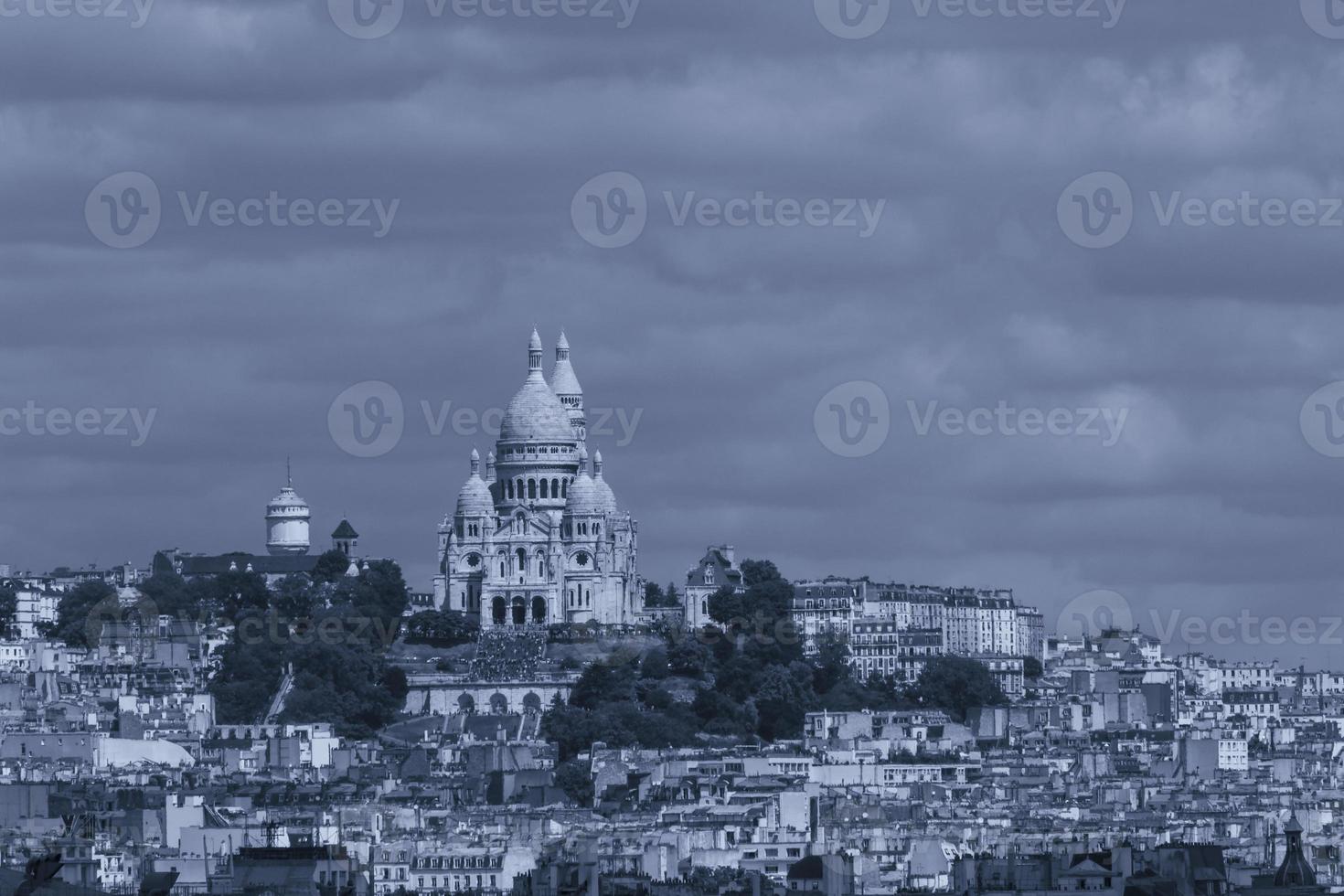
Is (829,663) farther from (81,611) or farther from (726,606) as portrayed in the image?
(81,611)

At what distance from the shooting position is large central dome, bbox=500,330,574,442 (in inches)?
7037

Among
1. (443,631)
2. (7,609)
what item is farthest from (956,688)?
(7,609)

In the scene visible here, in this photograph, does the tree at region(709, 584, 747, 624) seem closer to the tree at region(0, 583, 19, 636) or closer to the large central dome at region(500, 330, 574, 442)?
the large central dome at region(500, 330, 574, 442)

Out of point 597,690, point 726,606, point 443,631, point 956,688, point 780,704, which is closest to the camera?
point 597,690

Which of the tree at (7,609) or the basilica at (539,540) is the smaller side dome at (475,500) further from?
the tree at (7,609)

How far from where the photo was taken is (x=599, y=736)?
150 metres

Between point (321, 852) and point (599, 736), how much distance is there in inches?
2700

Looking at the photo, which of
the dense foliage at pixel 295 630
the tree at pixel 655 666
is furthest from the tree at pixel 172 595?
the tree at pixel 655 666

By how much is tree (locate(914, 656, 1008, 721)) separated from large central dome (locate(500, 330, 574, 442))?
16462 mm

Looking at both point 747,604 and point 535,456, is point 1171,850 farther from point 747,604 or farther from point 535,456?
point 535,456

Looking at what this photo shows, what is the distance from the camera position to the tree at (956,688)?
170500 mm

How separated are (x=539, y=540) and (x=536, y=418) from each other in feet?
29.3

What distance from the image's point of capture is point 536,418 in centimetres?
17912

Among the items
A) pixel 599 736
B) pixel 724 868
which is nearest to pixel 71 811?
pixel 724 868
